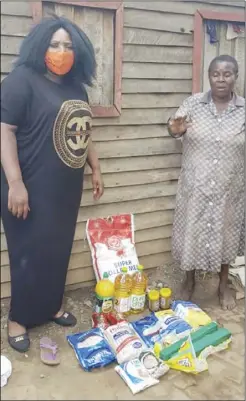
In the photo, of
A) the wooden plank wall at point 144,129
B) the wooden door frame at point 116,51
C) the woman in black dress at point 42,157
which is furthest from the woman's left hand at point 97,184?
the wooden door frame at point 116,51

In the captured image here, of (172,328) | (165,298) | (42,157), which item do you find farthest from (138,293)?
(42,157)

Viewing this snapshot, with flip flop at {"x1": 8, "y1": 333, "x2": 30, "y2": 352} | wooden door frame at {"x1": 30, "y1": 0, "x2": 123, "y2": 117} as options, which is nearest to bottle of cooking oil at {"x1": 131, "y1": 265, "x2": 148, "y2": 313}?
flip flop at {"x1": 8, "y1": 333, "x2": 30, "y2": 352}

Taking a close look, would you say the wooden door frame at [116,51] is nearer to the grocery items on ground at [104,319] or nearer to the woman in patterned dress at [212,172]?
the woman in patterned dress at [212,172]

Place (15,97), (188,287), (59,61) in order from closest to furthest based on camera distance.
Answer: (15,97)
(59,61)
(188,287)

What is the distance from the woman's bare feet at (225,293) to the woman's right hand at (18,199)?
168cm

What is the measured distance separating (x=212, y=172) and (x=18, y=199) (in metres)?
1.35

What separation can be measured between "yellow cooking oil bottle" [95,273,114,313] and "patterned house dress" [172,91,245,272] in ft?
1.92

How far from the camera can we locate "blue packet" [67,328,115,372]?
2631 millimetres

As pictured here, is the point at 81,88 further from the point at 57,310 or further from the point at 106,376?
the point at 106,376

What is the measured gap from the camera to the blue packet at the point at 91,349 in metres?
2.63

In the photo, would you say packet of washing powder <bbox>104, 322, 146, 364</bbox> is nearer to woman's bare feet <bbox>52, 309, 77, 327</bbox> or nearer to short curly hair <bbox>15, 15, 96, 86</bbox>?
woman's bare feet <bbox>52, 309, 77, 327</bbox>

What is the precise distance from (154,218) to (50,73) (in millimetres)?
1572

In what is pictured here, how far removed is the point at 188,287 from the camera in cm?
347

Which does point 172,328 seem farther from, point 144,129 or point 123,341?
point 144,129
